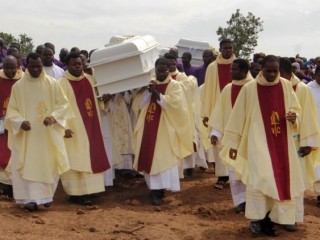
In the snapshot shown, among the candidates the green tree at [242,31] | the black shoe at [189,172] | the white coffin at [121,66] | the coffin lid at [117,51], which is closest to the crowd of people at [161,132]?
the white coffin at [121,66]

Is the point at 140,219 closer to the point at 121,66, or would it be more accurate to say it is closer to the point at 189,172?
the point at 121,66

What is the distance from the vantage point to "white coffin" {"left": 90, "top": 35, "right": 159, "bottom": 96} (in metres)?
7.83

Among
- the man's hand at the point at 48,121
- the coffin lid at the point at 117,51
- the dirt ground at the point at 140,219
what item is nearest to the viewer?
the dirt ground at the point at 140,219

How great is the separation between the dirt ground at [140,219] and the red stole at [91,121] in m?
0.59

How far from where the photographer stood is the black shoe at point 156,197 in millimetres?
8227

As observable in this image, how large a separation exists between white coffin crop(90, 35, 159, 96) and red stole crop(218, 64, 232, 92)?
4.71 ft

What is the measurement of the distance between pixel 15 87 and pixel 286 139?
11.3 ft

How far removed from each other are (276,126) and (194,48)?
23.1ft

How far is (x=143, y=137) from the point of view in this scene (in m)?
8.37

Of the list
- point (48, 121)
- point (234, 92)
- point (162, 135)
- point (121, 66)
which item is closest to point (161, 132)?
point (162, 135)

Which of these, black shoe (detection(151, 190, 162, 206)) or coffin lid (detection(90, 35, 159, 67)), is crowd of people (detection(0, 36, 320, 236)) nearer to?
black shoe (detection(151, 190, 162, 206))

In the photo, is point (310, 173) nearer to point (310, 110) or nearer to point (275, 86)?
point (310, 110)

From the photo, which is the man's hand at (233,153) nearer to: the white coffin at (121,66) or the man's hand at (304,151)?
the man's hand at (304,151)

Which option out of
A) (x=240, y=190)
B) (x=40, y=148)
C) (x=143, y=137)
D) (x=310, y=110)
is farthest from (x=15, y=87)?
(x=310, y=110)
